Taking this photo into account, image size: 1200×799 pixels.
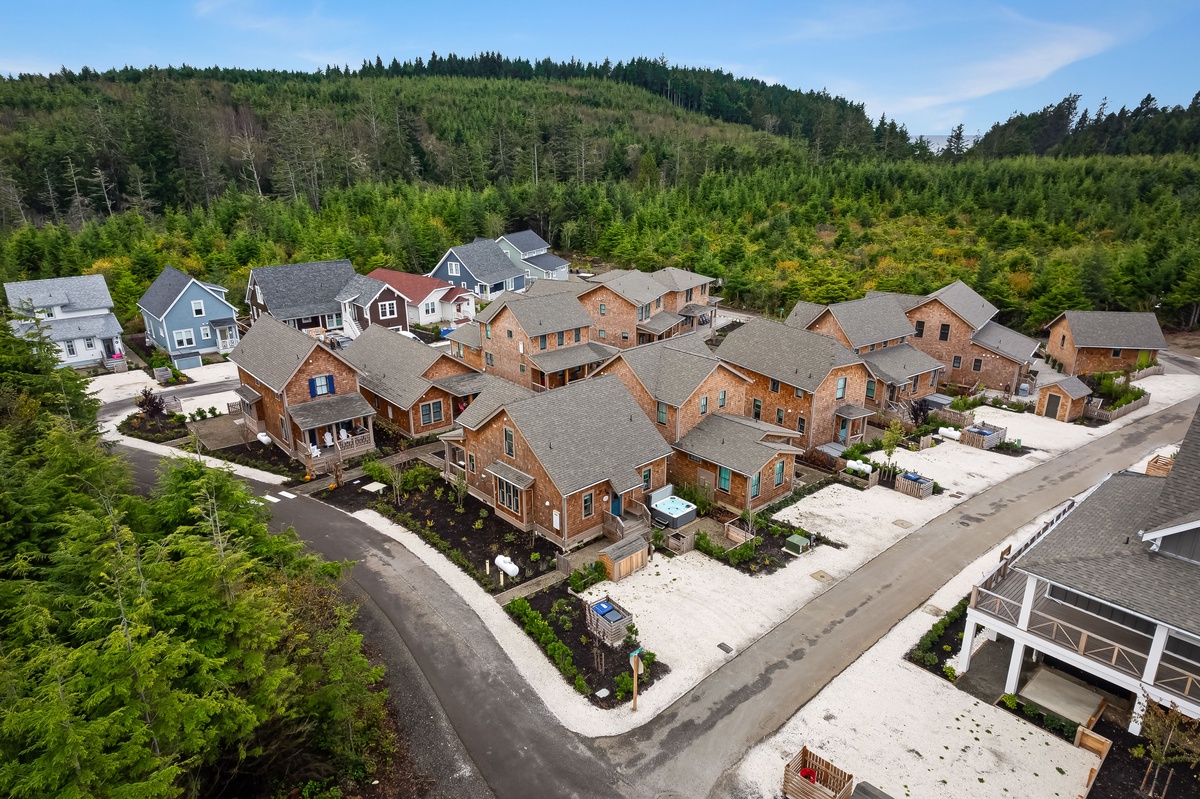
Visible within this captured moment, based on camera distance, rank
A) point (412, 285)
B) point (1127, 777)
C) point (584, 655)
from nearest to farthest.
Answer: point (1127, 777) < point (584, 655) < point (412, 285)

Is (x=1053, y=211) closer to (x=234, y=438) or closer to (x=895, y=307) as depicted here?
(x=895, y=307)

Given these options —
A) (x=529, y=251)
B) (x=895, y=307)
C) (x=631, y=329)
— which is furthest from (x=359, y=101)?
(x=895, y=307)

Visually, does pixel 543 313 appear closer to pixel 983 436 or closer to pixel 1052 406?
pixel 983 436

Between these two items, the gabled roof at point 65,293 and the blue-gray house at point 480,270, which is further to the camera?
the blue-gray house at point 480,270

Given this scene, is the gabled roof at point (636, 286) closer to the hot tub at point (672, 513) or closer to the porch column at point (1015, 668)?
the hot tub at point (672, 513)

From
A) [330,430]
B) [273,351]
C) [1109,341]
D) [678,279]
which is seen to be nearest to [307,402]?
[330,430]

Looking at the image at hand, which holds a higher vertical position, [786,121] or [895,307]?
[786,121]

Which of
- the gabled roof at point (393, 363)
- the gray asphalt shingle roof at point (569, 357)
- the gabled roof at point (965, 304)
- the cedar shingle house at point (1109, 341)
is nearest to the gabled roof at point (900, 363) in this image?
the gabled roof at point (965, 304)
